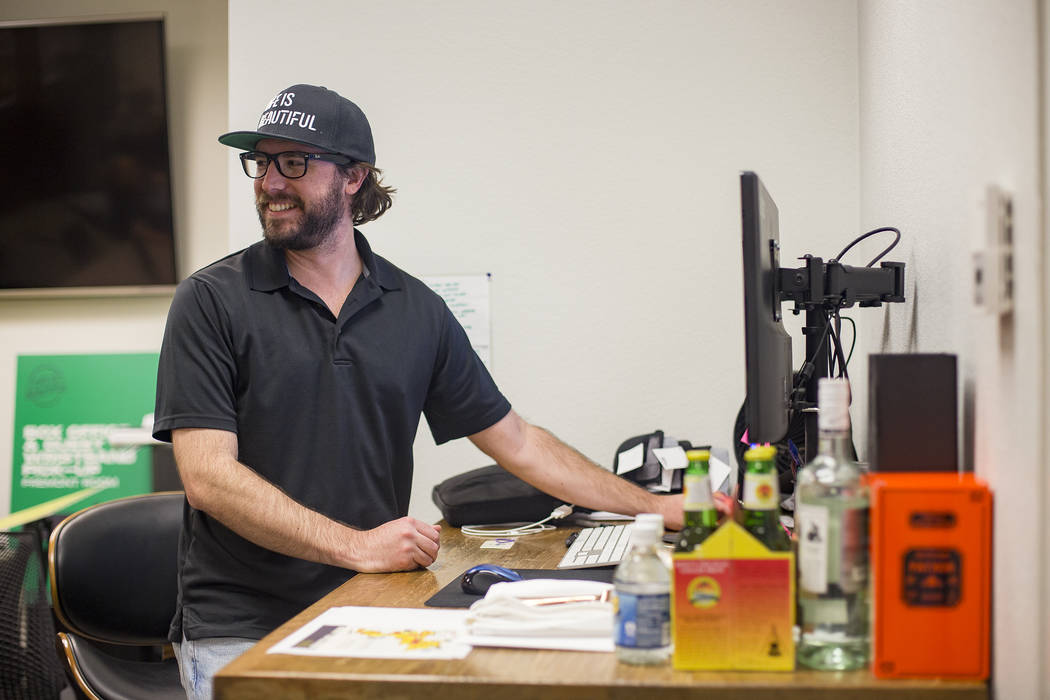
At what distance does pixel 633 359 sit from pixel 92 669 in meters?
1.63

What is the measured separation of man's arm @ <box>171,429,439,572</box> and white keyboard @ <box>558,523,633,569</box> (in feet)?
0.82

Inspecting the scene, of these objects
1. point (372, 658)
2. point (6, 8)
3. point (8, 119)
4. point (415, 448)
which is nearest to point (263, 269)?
point (372, 658)

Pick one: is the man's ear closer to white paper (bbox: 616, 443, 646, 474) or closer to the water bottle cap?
white paper (bbox: 616, 443, 646, 474)

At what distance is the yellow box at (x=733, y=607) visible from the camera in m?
0.97

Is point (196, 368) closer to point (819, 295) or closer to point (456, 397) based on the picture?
point (456, 397)

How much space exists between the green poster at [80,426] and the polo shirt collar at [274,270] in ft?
6.25

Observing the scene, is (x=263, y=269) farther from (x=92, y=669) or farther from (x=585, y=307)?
(x=585, y=307)

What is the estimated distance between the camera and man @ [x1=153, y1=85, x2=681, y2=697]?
5.26 ft

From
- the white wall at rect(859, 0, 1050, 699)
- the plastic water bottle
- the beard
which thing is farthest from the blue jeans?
the white wall at rect(859, 0, 1050, 699)

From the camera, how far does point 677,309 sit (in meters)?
2.77

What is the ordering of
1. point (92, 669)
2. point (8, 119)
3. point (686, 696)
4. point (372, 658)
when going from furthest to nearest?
1. point (8, 119)
2. point (92, 669)
3. point (372, 658)
4. point (686, 696)

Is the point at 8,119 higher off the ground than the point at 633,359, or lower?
higher

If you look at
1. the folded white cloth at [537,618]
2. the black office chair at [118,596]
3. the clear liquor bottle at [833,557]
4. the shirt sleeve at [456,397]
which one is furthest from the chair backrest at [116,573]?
the clear liquor bottle at [833,557]

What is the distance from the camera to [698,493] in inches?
40.7
